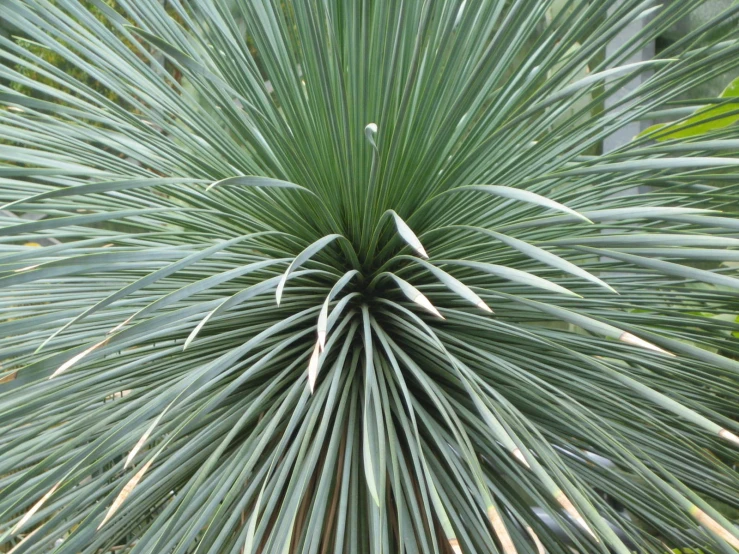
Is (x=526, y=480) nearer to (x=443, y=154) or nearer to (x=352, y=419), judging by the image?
(x=352, y=419)

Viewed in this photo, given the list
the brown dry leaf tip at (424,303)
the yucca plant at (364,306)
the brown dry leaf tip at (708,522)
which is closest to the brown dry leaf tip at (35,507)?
the yucca plant at (364,306)

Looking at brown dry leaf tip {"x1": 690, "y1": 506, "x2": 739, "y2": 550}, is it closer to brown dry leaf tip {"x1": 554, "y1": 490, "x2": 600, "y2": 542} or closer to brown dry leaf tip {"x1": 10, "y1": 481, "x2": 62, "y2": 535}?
brown dry leaf tip {"x1": 554, "y1": 490, "x2": 600, "y2": 542}

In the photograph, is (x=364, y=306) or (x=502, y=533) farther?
(x=364, y=306)

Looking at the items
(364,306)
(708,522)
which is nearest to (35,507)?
(364,306)

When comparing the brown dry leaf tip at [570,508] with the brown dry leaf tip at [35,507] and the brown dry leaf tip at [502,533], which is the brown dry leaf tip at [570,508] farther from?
the brown dry leaf tip at [35,507]

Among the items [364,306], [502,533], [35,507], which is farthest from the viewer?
[364,306]

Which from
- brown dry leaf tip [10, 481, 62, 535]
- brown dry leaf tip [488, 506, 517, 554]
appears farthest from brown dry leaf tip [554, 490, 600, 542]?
brown dry leaf tip [10, 481, 62, 535]

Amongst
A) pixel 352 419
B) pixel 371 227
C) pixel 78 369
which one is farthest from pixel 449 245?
pixel 78 369

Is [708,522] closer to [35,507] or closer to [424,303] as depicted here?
[424,303]

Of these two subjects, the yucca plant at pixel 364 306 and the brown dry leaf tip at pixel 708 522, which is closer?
the brown dry leaf tip at pixel 708 522
